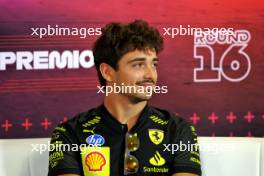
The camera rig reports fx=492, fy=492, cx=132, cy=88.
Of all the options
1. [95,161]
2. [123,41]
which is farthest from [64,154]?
[123,41]

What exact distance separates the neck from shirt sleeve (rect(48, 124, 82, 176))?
0.20 m

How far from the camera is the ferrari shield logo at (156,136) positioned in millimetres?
1997

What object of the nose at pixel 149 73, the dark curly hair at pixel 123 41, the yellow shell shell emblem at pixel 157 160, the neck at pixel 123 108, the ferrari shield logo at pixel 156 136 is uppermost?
the dark curly hair at pixel 123 41

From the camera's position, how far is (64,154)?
6.27 ft

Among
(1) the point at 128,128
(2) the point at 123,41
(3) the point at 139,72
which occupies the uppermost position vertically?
(2) the point at 123,41

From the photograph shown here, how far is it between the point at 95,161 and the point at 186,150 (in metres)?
0.36

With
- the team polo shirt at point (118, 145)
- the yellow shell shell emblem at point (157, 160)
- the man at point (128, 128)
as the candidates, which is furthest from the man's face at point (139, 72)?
the yellow shell shell emblem at point (157, 160)

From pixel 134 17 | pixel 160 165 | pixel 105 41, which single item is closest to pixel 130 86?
pixel 105 41

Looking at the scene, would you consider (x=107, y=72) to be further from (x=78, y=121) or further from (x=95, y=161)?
(x=95, y=161)

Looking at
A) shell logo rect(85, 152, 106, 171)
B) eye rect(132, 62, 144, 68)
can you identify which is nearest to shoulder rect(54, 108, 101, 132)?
shell logo rect(85, 152, 106, 171)

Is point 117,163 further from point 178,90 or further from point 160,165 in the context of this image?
point 178,90

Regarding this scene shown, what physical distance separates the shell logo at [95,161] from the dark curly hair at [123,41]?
1.20 ft

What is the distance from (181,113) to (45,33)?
0.78 metres

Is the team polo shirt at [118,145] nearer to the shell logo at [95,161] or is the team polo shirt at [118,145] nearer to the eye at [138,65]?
the shell logo at [95,161]
